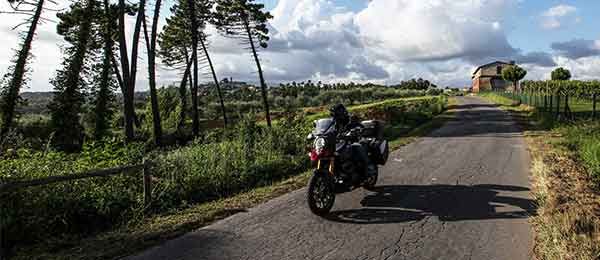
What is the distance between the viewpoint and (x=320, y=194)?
5.95 metres

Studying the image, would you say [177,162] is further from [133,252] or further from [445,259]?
[445,259]

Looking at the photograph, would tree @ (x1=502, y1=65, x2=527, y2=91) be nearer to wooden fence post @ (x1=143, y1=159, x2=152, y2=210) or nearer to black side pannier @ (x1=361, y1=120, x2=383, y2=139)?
black side pannier @ (x1=361, y1=120, x2=383, y2=139)

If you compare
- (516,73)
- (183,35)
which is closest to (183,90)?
(183,35)

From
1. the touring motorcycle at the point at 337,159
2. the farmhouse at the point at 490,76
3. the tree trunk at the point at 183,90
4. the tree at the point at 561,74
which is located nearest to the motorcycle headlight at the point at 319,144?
the touring motorcycle at the point at 337,159

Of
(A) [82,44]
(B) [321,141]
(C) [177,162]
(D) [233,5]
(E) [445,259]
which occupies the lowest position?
(E) [445,259]

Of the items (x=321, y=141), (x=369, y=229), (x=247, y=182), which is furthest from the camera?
(x=247, y=182)

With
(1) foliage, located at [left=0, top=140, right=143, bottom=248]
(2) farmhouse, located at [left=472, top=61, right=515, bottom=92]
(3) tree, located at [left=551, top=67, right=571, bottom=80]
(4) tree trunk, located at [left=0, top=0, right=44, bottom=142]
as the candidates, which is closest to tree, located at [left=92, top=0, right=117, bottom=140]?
(4) tree trunk, located at [left=0, top=0, right=44, bottom=142]

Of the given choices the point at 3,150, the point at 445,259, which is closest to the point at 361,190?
the point at 445,259

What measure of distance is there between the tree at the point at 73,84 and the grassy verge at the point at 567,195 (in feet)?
80.2

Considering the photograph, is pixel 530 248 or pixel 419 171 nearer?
pixel 530 248

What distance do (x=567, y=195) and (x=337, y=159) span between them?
12.1ft

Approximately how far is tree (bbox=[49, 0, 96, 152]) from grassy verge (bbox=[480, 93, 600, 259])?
24.4m

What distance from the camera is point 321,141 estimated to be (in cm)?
604

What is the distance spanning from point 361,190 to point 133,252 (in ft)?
13.4
